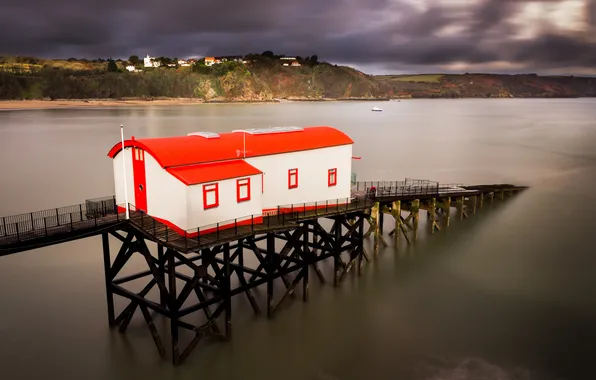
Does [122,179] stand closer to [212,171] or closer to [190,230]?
[212,171]

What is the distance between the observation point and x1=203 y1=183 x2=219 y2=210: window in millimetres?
17562

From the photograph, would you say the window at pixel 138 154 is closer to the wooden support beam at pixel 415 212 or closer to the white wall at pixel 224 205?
the white wall at pixel 224 205

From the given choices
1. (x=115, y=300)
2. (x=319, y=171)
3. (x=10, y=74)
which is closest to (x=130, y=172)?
(x=115, y=300)

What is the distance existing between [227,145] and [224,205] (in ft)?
10.0

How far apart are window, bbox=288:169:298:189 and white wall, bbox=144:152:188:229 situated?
599cm

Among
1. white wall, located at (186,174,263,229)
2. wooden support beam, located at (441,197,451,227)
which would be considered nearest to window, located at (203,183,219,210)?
white wall, located at (186,174,263,229)

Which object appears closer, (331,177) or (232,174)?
(232,174)

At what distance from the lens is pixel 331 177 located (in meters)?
23.5

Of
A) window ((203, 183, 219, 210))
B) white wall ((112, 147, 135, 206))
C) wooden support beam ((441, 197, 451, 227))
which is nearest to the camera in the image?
window ((203, 183, 219, 210))

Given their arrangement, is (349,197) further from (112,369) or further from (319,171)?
(112,369)

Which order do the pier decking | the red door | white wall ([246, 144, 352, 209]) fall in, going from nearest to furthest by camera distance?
the pier decking
the red door
white wall ([246, 144, 352, 209])

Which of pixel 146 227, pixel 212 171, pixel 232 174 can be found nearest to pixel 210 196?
pixel 212 171

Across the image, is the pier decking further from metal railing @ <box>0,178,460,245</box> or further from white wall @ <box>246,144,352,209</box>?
white wall @ <box>246,144,352,209</box>

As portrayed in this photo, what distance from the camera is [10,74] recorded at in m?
161
